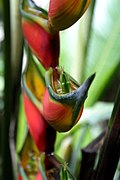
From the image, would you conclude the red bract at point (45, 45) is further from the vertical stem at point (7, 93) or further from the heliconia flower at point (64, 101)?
the vertical stem at point (7, 93)

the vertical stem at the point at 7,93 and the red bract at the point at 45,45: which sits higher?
the red bract at the point at 45,45

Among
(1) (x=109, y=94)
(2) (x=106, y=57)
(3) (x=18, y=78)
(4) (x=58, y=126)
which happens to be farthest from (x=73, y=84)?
(1) (x=109, y=94)

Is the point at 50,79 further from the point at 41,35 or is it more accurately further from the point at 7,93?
the point at 7,93

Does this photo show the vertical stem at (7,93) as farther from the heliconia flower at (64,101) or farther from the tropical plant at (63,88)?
the heliconia flower at (64,101)

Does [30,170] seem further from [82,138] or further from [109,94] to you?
[109,94]

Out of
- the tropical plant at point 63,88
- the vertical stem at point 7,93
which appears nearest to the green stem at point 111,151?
the tropical plant at point 63,88

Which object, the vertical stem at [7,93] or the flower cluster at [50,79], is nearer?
the flower cluster at [50,79]

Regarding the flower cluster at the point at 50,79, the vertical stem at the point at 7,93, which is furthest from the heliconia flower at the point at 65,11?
the vertical stem at the point at 7,93

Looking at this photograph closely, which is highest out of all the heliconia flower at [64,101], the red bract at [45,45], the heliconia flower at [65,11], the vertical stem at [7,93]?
the heliconia flower at [65,11]
